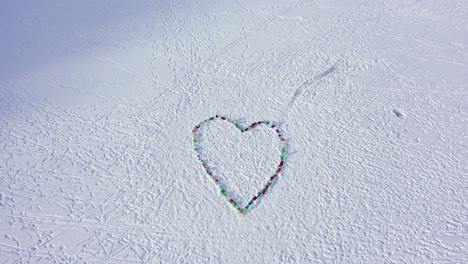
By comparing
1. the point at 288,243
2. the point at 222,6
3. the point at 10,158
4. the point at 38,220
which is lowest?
the point at 288,243

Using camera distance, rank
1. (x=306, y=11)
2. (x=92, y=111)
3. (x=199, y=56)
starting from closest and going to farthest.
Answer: (x=92, y=111) → (x=199, y=56) → (x=306, y=11)

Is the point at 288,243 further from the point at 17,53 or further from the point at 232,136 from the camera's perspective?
the point at 17,53

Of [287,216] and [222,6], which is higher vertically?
[222,6]

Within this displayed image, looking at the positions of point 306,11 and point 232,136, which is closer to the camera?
point 232,136

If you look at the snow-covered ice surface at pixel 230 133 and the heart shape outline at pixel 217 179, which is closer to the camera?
the snow-covered ice surface at pixel 230 133

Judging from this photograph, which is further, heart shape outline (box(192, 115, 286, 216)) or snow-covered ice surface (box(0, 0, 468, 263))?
heart shape outline (box(192, 115, 286, 216))

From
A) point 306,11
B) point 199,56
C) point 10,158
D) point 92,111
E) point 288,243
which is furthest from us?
point 306,11

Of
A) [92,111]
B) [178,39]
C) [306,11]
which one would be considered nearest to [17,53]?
[92,111]

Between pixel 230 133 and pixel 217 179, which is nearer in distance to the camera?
pixel 217 179
